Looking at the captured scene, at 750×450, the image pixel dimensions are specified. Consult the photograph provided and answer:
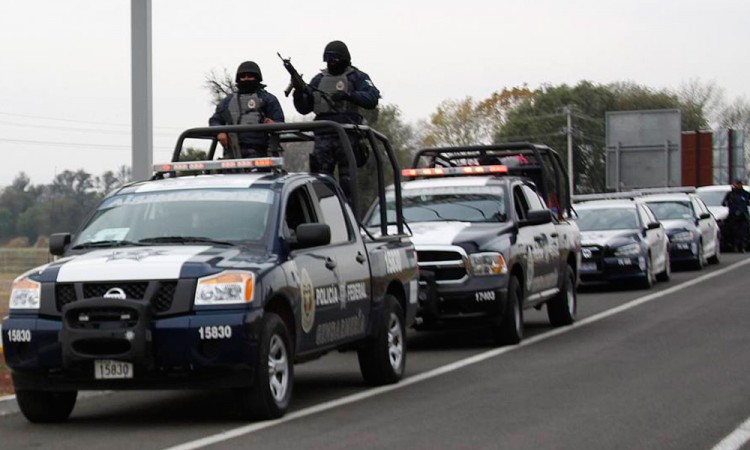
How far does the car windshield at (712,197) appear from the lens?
42.2m

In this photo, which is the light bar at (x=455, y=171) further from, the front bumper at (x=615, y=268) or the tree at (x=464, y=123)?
the tree at (x=464, y=123)

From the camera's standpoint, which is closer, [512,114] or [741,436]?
[741,436]

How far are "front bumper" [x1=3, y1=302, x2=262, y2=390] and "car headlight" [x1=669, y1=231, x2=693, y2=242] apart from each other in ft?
71.0

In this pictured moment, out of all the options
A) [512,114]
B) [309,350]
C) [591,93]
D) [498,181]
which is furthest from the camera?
[591,93]

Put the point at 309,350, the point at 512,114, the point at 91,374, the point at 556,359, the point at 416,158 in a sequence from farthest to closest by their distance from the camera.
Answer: the point at 512,114 → the point at 416,158 → the point at 556,359 → the point at 309,350 → the point at 91,374

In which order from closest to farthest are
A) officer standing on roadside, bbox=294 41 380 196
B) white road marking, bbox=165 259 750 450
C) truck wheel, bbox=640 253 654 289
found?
white road marking, bbox=165 259 750 450 < officer standing on roadside, bbox=294 41 380 196 < truck wheel, bbox=640 253 654 289

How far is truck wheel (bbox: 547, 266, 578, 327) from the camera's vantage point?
19.2 meters

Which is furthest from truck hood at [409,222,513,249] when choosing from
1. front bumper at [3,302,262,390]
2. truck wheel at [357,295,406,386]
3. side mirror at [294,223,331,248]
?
front bumper at [3,302,262,390]

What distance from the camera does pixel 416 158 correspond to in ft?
69.3

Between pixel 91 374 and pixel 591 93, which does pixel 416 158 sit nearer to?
pixel 91 374

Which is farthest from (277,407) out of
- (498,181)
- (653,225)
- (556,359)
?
(653,225)

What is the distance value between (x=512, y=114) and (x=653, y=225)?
64.9m

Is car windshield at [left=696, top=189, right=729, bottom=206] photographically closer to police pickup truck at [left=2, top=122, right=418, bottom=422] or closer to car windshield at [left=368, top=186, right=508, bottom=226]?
car windshield at [left=368, top=186, right=508, bottom=226]

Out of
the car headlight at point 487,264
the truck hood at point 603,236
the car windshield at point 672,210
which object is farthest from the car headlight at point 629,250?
the car headlight at point 487,264
